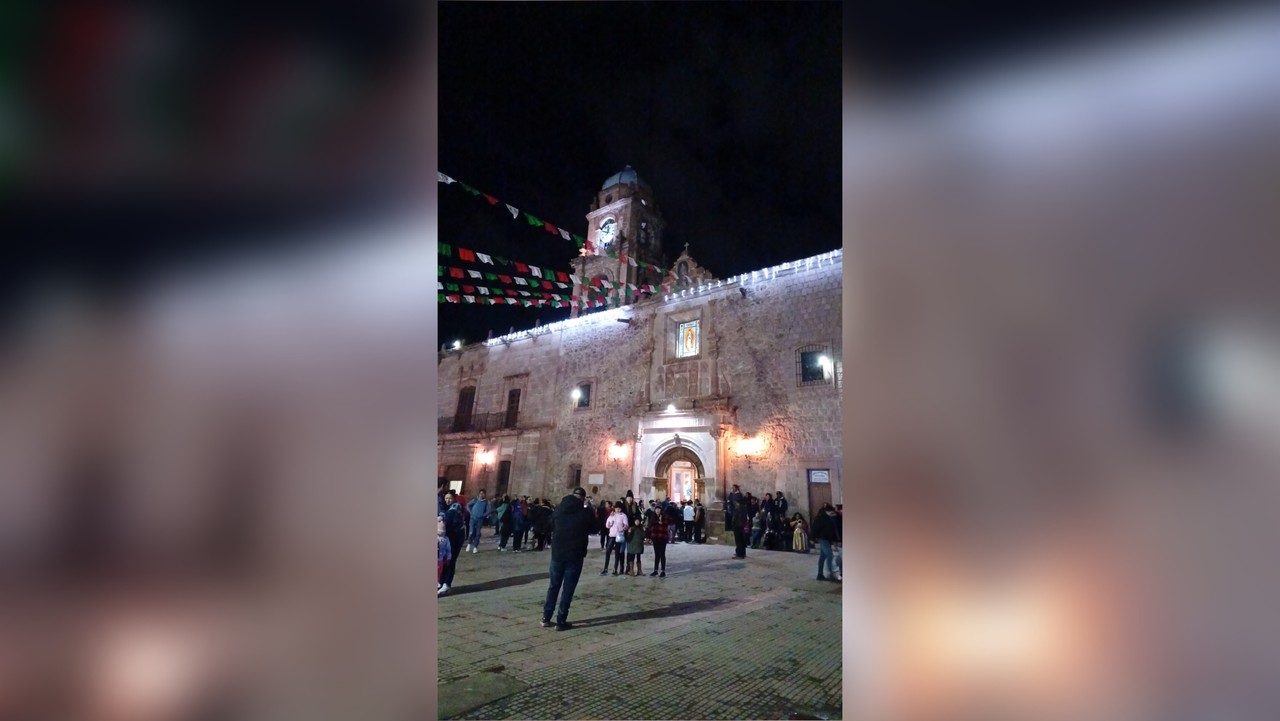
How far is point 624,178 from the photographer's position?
19.5 ft

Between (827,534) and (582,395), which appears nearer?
(827,534)

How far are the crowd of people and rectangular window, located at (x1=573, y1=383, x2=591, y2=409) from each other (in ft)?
4.99

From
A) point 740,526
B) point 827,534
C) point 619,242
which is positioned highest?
point 619,242

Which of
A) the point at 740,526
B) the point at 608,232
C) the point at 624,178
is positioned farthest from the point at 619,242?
the point at 740,526

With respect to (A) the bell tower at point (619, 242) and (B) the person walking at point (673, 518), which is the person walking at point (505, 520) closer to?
(B) the person walking at point (673, 518)

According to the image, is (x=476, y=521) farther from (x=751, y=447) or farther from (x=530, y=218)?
(x=530, y=218)

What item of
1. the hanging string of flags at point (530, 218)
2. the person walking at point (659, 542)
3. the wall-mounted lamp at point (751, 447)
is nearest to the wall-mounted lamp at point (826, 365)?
the wall-mounted lamp at point (751, 447)

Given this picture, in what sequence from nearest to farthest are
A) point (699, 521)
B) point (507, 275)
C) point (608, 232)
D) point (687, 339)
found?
point (507, 275) < point (608, 232) < point (687, 339) < point (699, 521)

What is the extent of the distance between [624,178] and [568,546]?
370cm

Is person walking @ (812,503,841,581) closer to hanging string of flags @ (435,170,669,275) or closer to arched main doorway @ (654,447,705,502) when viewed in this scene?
arched main doorway @ (654,447,705,502)
